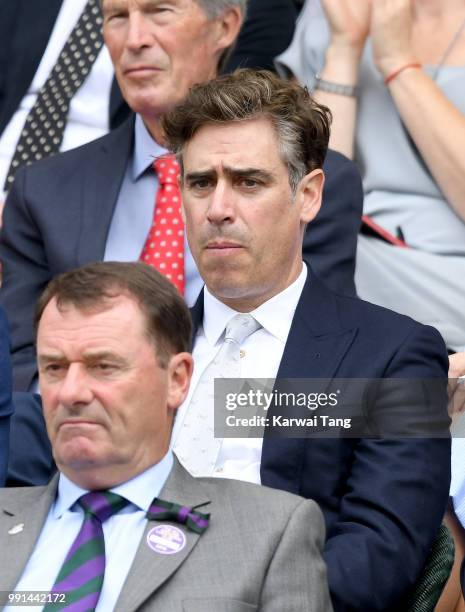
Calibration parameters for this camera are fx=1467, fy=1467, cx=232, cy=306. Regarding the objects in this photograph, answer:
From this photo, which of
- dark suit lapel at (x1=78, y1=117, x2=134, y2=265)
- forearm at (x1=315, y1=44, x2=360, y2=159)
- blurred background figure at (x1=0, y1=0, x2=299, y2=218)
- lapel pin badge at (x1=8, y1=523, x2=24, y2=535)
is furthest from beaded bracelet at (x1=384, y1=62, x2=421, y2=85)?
lapel pin badge at (x1=8, y1=523, x2=24, y2=535)

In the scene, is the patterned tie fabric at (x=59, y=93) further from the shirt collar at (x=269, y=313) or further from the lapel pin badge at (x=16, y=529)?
the lapel pin badge at (x=16, y=529)

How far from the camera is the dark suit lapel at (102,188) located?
4160 mm

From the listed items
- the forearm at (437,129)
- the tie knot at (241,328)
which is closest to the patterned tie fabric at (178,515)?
the tie knot at (241,328)

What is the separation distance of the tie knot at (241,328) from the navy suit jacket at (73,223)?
0.46 meters

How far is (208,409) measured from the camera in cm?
355

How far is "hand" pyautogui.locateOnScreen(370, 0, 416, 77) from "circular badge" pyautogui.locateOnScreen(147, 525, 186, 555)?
2017 millimetres

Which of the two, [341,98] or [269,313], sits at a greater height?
[341,98]

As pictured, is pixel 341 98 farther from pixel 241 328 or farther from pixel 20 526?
pixel 20 526

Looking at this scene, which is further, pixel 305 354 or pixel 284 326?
pixel 284 326

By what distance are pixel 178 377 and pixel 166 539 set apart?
36 cm

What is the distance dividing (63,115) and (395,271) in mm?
1344

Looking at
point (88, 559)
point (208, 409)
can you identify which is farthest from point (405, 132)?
point (88, 559)

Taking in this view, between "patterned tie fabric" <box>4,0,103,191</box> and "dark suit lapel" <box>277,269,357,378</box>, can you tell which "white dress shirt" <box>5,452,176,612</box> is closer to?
"dark suit lapel" <box>277,269,357,378</box>

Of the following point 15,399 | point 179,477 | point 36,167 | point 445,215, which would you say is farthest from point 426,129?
point 179,477
